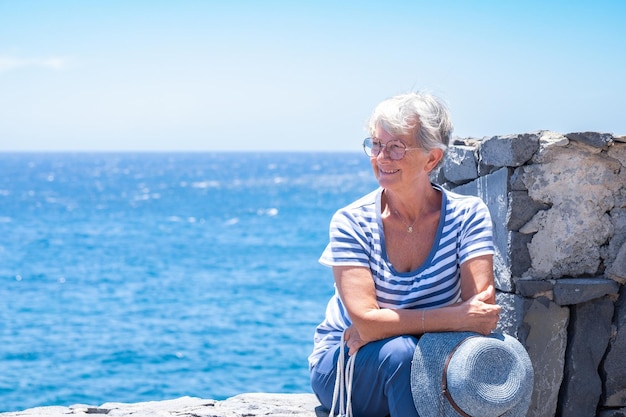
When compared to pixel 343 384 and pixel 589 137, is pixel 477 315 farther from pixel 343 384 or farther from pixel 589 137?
pixel 589 137

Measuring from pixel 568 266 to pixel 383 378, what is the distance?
1174mm

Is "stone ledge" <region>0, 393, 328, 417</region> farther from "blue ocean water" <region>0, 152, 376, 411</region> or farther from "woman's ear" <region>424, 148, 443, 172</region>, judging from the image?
"blue ocean water" <region>0, 152, 376, 411</region>

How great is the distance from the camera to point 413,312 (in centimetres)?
271

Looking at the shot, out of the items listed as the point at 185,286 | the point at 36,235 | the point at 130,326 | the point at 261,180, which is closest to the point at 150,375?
the point at 130,326

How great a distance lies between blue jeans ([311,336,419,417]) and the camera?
261 centimetres

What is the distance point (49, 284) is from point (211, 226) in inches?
626

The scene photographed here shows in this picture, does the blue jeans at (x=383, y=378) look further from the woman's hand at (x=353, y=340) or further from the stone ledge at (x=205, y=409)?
the stone ledge at (x=205, y=409)

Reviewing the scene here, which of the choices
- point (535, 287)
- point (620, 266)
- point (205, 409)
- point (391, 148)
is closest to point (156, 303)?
point (205, 409)

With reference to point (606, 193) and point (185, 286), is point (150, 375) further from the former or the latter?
point (606, 193)

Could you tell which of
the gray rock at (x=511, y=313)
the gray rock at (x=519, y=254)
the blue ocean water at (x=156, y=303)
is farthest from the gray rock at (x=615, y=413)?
the blue ocean water at (x=156, y=303)

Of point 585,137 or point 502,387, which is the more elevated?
point 585,137

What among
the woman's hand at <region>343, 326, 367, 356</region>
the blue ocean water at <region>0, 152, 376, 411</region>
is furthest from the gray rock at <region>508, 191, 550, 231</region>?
the blue ocean water at <region>0, 152, 376, 411</region>

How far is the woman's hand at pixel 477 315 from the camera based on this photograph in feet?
8.77

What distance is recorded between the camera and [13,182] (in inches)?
2958
